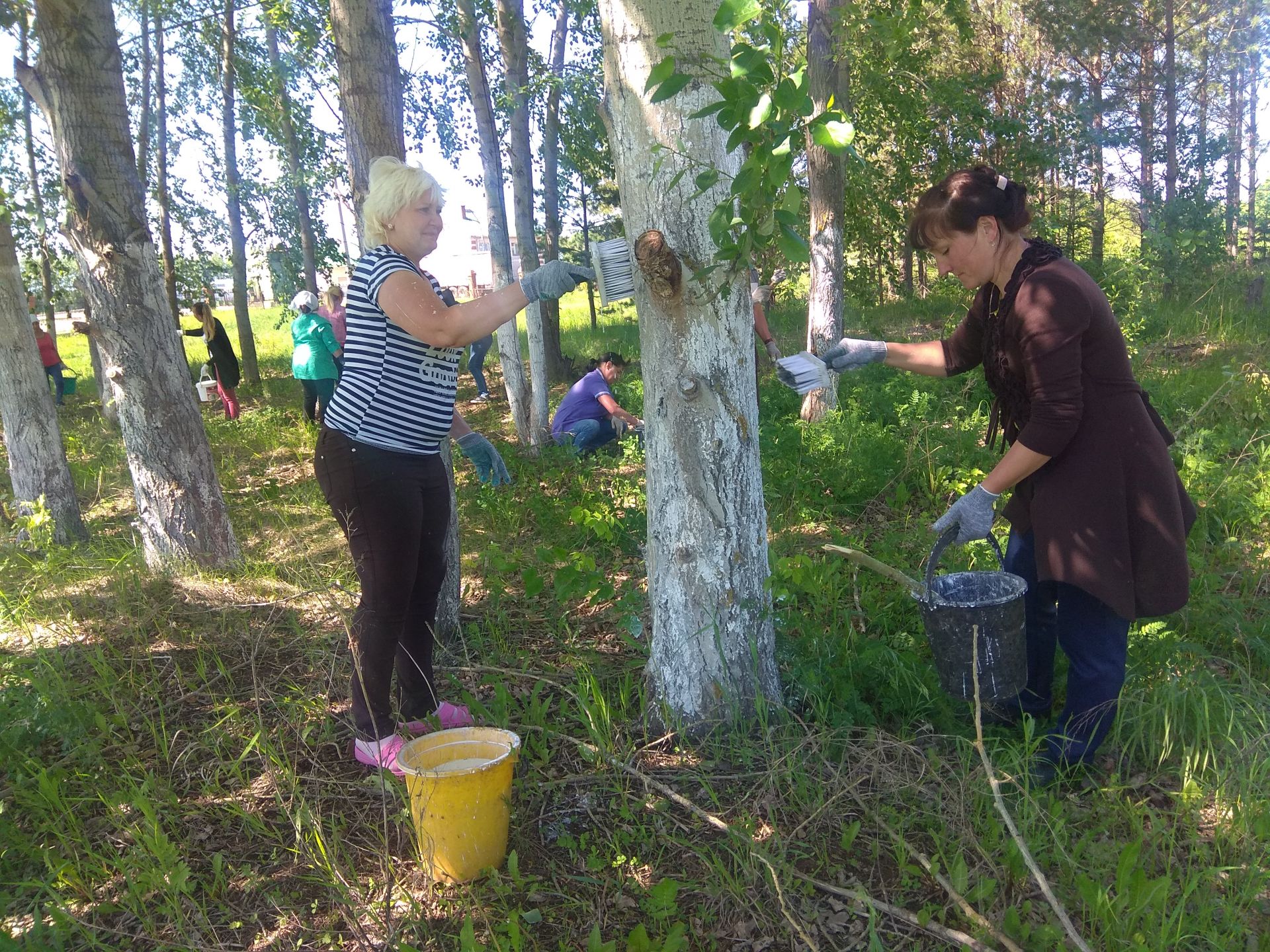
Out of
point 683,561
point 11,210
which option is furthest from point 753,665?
point 11,210

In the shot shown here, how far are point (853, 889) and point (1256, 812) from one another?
1.07 m

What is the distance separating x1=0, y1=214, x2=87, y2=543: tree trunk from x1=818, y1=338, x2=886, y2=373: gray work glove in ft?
16.1

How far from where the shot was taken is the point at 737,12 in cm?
155

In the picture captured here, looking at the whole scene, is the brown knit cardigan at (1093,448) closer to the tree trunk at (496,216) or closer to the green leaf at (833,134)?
the green leaf at (833,134)

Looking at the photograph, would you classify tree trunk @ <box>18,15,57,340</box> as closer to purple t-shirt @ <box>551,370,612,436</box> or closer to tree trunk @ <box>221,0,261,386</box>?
tree trunk @ <box>221,0,261,386</box>

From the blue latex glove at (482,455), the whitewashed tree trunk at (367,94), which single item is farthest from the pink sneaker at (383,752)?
the blue latex glove at (482,455)

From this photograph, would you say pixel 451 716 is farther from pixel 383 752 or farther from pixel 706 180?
pixel 706 180

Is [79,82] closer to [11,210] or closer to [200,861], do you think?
[11,210]

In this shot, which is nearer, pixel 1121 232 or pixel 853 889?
pixel 853 889

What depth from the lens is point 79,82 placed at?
416 centimetres

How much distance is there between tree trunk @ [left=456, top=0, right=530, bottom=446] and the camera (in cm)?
702

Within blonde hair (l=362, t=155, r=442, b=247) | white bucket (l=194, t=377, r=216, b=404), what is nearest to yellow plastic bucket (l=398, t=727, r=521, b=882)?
blonde hair (l=362, t=155, r=442, b=247)

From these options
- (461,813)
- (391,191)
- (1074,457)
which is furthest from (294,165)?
(1074,457)

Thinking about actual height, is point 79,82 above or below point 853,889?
above
